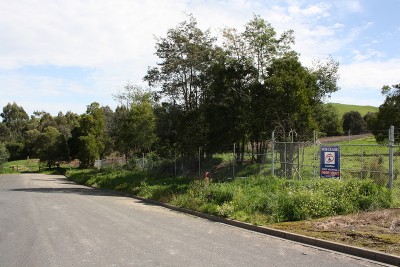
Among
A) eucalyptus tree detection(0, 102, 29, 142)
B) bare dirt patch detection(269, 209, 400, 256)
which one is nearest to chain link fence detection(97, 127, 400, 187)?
bare dirt patch detection(269, 209, 400, 256)

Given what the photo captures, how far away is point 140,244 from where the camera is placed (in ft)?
29.9

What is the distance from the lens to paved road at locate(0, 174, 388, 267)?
755 centimetres

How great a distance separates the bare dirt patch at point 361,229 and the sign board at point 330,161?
315cm

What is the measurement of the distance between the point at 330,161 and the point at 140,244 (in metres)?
8.81

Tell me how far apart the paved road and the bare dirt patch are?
0.72m

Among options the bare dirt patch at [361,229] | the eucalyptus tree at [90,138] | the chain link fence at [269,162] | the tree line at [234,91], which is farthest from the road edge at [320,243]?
the eucalyptus tree at [90,138]

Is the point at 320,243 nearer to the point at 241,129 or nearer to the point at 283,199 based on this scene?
the point at 283,199

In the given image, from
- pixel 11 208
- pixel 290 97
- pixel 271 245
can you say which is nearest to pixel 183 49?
pixel 290 97

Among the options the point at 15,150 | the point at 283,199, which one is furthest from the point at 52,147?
the point at 283,199

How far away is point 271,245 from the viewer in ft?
30.3

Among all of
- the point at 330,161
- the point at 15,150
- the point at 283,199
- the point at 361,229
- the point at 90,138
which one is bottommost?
the point at 361,229

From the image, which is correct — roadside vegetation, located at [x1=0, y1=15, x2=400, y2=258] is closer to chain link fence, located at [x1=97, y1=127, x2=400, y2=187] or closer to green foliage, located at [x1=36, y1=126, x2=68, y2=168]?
chain link fence, located at [x1=97, y1=127, x2=400, y2=187]

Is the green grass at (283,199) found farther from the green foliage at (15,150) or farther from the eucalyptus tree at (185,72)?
the green foliage at (15,150)

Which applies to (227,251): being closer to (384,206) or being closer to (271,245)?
(271,245)
